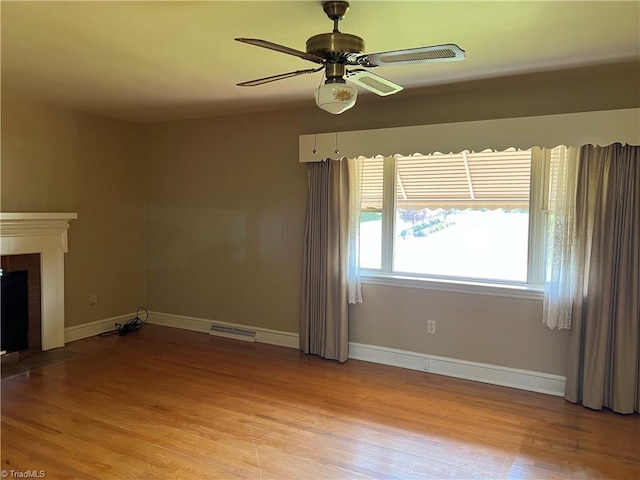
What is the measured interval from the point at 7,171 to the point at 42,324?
1.53m

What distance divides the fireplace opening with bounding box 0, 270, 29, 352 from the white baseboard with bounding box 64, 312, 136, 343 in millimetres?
463

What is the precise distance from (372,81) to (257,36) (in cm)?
74

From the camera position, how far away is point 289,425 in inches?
120

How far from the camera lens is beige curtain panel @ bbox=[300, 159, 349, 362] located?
4.27 m

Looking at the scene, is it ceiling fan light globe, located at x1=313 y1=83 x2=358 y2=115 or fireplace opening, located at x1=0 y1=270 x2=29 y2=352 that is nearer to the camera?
ceiling fan light globe, located at x1=313 y1=83 x2=358 y2=115

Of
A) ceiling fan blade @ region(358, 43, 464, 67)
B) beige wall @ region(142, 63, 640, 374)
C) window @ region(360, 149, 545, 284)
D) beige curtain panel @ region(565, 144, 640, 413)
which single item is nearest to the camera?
ceiling fan blade @ region(358, 43, 464, 67)

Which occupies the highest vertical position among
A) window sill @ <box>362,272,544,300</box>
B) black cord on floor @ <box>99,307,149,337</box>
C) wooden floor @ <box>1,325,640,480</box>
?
window sill @ <box>362,272,544,300</box>

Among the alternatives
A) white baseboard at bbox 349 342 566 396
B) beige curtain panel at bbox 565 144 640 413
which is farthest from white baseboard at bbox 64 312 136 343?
beige curtain panel at bbox 565 144 640 413

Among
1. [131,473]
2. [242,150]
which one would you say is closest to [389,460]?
[131,473]

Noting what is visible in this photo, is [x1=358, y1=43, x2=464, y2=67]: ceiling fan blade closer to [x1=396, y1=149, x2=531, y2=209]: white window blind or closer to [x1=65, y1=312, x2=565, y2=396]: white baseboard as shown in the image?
[x1=396, y1=149, x2=531, y2=209]: white window blind

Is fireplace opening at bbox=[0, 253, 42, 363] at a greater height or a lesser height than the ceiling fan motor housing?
lesser

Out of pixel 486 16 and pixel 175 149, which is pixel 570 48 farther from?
pixel 175 149

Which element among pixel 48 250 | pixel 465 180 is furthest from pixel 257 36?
pixel 48 250

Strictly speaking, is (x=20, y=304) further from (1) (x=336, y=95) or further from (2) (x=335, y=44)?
(2) (x=335, y=44)
